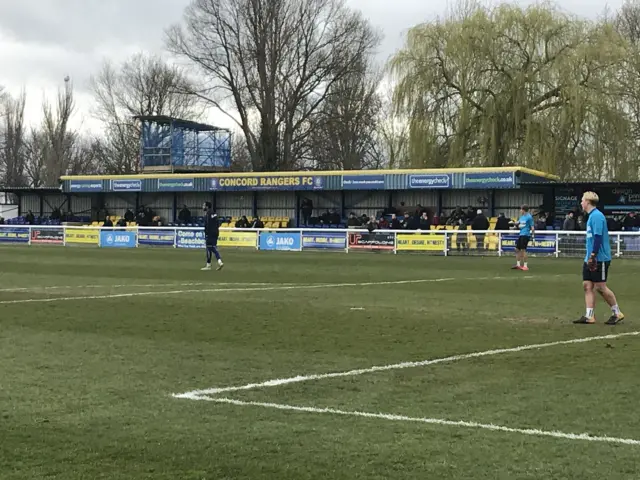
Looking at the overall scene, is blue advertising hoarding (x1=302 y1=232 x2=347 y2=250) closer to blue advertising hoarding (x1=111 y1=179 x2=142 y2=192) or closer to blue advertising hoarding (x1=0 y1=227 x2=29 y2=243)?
blue advertising hoarding (x1=0 y1=227 x2=29 y2=243)

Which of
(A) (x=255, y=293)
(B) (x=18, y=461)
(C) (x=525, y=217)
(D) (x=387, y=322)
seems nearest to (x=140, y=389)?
(B) (x=18, y=461)

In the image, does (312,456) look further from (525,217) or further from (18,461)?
(525,217)

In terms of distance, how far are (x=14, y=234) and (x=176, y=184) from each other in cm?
924

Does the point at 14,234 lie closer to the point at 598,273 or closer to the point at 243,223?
the point at 243,223

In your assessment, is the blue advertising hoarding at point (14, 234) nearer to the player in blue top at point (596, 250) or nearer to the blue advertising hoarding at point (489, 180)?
the blue advertising hoarding at point (489, 180)

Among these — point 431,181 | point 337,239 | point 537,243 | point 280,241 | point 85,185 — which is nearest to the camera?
point 537,243

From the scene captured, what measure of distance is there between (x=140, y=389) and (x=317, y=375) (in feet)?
5.43

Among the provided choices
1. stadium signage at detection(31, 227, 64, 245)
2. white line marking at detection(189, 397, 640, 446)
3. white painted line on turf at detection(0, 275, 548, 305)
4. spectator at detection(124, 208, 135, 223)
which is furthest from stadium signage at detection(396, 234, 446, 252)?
white line marking at detection(189, 397, 640, 446)

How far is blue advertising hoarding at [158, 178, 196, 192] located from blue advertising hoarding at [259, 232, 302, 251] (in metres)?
12.6

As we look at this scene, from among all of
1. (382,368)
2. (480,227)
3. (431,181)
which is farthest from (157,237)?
(382,368)

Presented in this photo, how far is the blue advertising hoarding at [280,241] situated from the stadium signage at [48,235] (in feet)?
37.0

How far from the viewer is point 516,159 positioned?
43562mm

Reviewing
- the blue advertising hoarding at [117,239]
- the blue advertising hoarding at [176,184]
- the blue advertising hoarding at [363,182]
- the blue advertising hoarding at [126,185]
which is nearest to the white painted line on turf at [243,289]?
the blue advertising hoarding at [363,182]

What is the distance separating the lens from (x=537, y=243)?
33.0 meters
